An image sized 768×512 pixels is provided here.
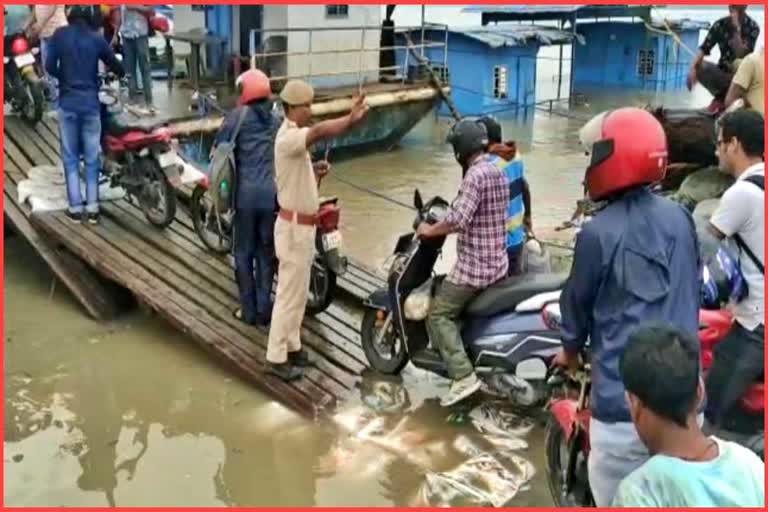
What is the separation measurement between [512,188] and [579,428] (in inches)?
75.3

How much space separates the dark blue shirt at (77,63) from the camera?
6637 millimetres

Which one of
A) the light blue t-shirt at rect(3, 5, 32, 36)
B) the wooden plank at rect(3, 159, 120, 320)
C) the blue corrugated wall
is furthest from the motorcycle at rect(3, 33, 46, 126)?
the blue corrugated wall

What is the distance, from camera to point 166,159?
6977 mm

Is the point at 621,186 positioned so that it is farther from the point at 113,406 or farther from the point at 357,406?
the point at 113,406

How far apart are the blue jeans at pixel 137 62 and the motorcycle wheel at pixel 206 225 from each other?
14.6ft

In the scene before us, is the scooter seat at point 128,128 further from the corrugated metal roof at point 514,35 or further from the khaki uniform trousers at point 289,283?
the corrugated metal roof at point 514,35

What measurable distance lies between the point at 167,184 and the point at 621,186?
191 inches

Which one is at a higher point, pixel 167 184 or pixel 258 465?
pixel 167 184

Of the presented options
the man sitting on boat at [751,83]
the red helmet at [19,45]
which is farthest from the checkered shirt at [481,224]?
the red helmet at [19,45]

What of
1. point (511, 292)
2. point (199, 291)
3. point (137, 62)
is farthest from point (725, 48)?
point (137, 62)

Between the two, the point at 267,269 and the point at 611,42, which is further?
the point at 611,42

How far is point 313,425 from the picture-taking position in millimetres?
4852

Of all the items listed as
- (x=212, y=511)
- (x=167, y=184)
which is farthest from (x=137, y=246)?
(x=212, y=511)

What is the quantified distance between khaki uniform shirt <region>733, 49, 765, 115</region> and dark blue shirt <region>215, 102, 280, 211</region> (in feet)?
9.81
